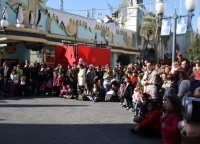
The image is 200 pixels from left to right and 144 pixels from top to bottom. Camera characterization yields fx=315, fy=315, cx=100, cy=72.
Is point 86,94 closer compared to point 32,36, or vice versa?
point 86,94

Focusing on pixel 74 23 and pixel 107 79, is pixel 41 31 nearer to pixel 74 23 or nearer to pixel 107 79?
pixel 74 23

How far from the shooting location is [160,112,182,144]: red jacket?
511cm

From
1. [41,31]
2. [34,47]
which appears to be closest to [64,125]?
[34,47]

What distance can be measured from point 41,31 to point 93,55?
375 cm

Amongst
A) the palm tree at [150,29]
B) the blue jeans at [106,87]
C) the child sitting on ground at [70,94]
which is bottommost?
the child sitting on ground at [70,94]

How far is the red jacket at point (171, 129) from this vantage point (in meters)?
5.11

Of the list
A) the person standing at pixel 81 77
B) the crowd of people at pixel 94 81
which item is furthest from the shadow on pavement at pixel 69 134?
the person standing at pixel 81 77

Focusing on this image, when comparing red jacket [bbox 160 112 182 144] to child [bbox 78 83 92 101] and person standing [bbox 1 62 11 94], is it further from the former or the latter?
person standing [bbox 1 62 11 94]

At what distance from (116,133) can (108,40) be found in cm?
2199

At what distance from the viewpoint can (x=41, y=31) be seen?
779 inches

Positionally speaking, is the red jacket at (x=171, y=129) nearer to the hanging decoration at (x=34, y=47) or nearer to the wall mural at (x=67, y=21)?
the hanging decoration at (x=34, y=47)

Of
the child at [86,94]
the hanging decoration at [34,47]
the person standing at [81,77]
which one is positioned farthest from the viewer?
the hanging decoration at [34,47]

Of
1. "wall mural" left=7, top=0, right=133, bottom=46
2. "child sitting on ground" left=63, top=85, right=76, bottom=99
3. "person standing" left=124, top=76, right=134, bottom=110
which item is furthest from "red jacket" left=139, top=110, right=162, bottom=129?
"wall mural" left=7, top=0, right=133, bottom=46

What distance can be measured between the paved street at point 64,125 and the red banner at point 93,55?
20.5 feet
